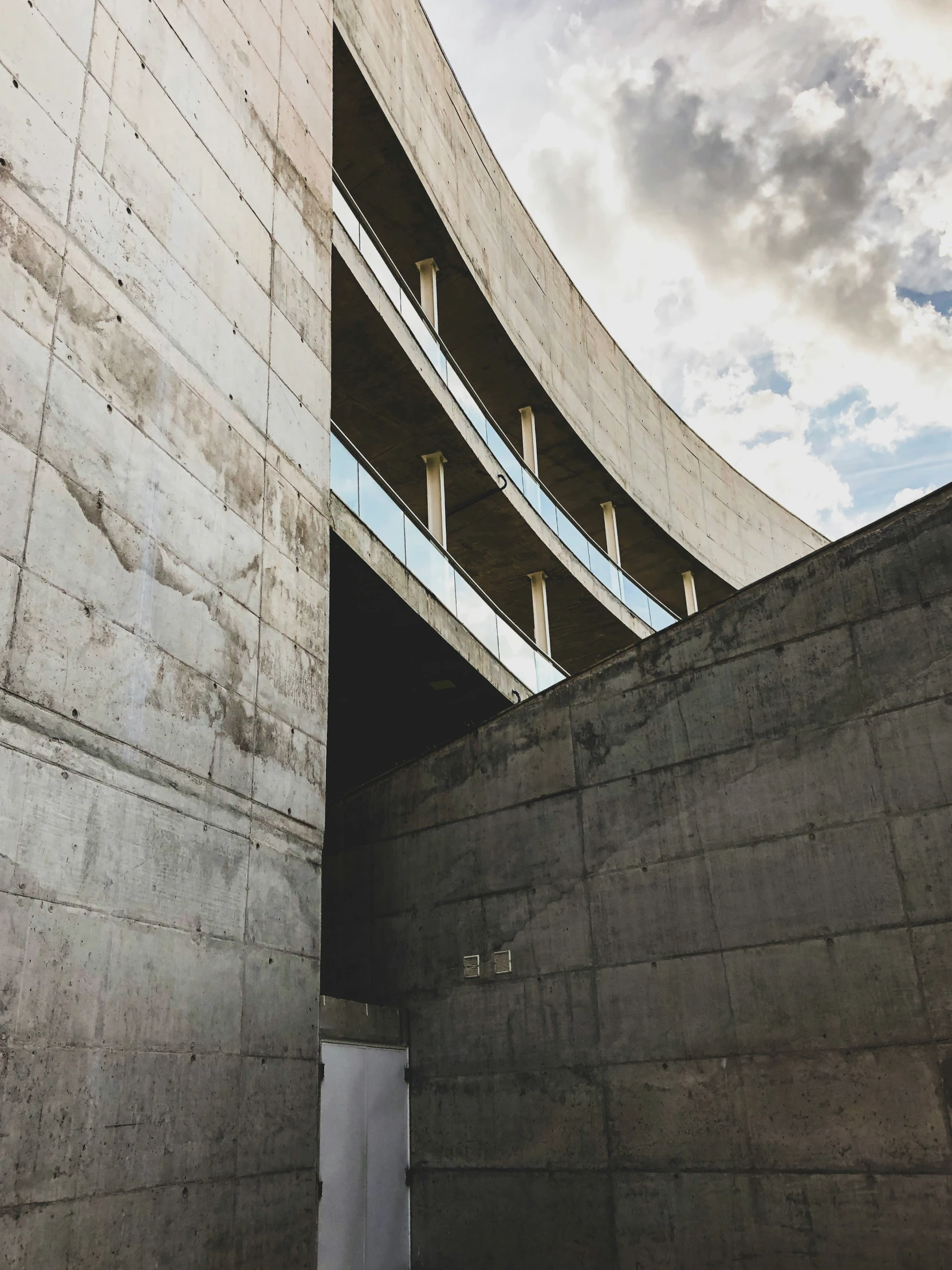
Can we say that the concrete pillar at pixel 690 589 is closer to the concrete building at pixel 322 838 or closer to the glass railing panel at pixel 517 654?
the glass railing panel at pixel 517 654

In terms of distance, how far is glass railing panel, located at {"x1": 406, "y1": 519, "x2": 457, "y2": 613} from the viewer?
13.8 meters

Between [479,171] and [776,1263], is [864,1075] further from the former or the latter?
[479,171]

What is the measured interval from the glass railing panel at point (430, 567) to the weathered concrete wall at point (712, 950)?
309 cm

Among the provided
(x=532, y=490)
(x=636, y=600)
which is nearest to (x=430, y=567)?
(x=532, y=490)

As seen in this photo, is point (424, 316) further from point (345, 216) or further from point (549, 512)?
point (549, 512)

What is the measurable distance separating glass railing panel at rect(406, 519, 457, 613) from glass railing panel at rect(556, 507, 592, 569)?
6.33 meters

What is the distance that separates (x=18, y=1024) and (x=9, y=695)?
211 cm

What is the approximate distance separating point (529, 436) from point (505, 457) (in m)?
3.53

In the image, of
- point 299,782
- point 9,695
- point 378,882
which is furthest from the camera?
point 378,882

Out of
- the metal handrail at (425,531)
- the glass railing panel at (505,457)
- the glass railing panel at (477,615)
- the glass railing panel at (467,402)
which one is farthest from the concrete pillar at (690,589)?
the glass railing panel at (477,615)

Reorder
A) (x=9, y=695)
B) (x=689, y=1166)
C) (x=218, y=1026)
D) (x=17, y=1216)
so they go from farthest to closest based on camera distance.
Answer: (x=689, y=1166)
(x=218, y=1026)
(x=9, y=695)
(x=17, y=1216)

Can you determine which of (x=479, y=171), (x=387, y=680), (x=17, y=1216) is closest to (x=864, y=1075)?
(x=17, y=1216)

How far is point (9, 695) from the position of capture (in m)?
6.69

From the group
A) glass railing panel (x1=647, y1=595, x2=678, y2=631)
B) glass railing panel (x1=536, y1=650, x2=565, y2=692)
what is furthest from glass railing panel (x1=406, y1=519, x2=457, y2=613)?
glass railing panel (x1=647, y1=595, x2=678, y2=631)
